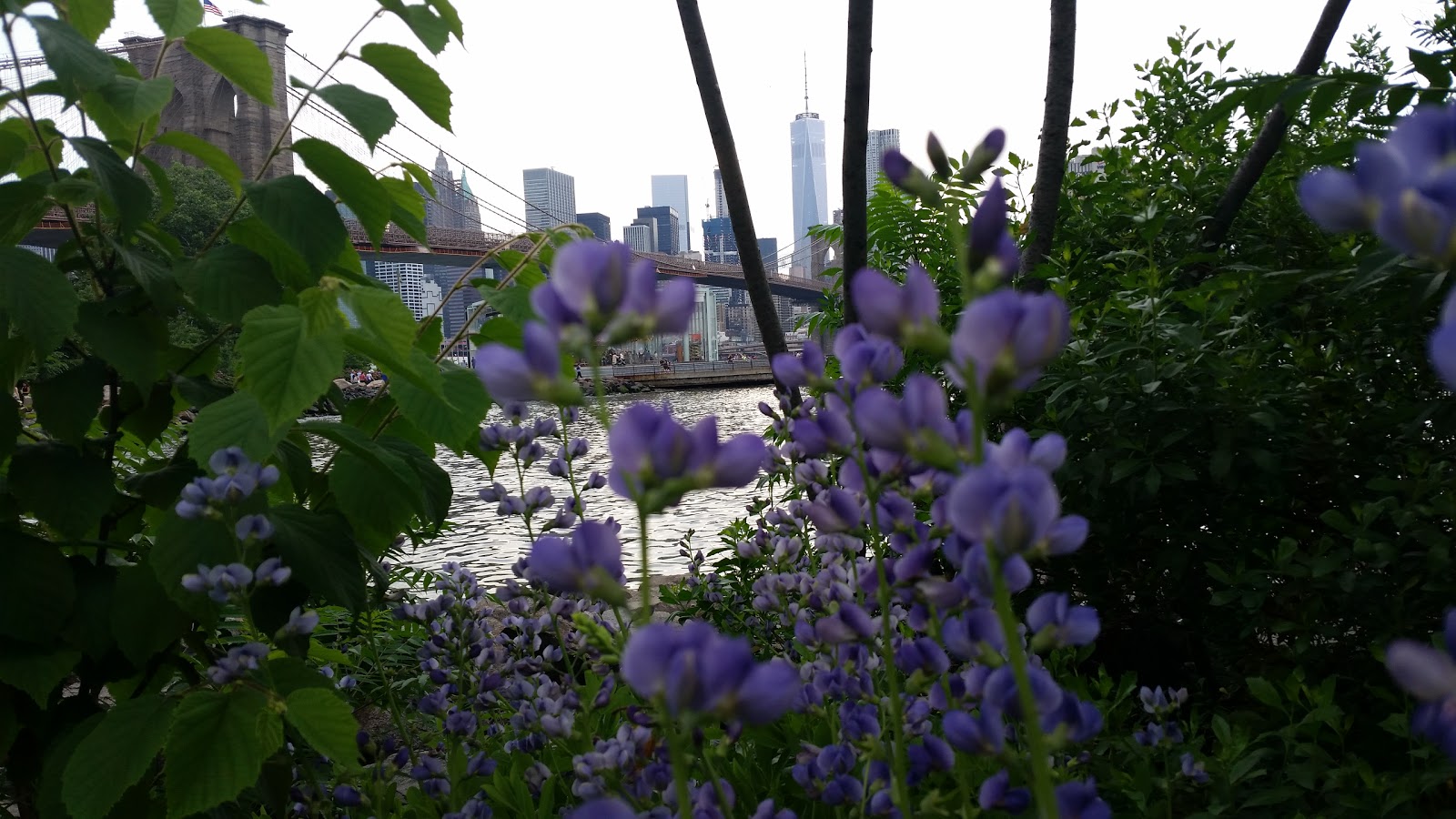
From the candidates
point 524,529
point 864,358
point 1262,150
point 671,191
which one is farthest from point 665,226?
point 864,358

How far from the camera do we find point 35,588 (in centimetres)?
117

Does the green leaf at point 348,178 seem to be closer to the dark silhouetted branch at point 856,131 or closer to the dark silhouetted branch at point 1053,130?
the dark silhouetted branch at point 856,131

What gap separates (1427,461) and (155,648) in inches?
91.1

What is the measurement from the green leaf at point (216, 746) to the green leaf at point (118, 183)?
1.92 feet

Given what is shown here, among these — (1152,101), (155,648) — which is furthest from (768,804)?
(1152,101)

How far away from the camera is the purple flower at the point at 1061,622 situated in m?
0.58

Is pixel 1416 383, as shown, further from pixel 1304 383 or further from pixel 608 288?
pixel 608 288

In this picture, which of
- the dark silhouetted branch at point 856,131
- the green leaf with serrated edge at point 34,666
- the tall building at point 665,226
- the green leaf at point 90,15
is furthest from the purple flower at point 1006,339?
the tall building at point 665,226

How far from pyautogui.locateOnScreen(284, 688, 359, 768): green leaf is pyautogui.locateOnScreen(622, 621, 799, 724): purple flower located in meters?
0.75

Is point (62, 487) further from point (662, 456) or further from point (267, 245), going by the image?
point (662, 456)

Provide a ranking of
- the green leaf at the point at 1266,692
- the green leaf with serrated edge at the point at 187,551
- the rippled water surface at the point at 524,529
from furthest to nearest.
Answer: the rippled water surface at the point at 524,529 < the green leaf at the point at 1266,692 < the green leaf with serrated edge at the point at 187,551

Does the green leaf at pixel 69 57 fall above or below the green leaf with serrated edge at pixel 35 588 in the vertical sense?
above

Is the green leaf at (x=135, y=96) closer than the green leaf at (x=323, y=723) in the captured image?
No

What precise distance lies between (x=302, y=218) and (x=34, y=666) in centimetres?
65
